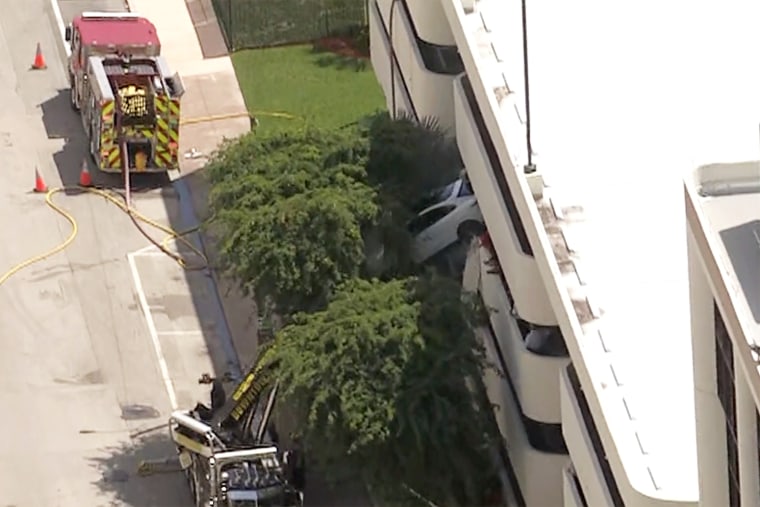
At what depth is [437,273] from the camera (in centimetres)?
3456

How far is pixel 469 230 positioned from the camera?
3638 centimetres

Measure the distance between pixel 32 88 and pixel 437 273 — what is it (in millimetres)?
16416

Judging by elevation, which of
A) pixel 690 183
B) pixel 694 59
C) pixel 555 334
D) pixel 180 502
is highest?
pixel 690 183

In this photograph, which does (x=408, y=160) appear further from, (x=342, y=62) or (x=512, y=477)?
(x=342, y=62)

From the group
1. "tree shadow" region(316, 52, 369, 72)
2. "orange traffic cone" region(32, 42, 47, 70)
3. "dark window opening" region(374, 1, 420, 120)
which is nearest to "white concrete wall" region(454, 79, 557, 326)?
"dark window opening" region(374, 1, 420, 120)

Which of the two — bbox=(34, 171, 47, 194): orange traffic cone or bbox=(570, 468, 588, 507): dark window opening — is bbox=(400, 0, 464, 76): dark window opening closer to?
bbox=(34, 171, 47, 194): orange traffic cone

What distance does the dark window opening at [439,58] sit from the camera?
124 feet

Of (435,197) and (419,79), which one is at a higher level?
(419,79)

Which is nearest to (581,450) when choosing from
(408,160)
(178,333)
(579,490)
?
(579,490)

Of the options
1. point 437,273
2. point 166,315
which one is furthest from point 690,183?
point 166,315

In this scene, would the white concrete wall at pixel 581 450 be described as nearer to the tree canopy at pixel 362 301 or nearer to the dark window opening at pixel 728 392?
the tree canopy at pixel 362 301

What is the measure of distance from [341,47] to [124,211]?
8.61 m

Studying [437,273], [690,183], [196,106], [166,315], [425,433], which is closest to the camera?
[690,183]

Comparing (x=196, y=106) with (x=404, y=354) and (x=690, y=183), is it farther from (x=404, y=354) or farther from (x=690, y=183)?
(x=690, y=183)
